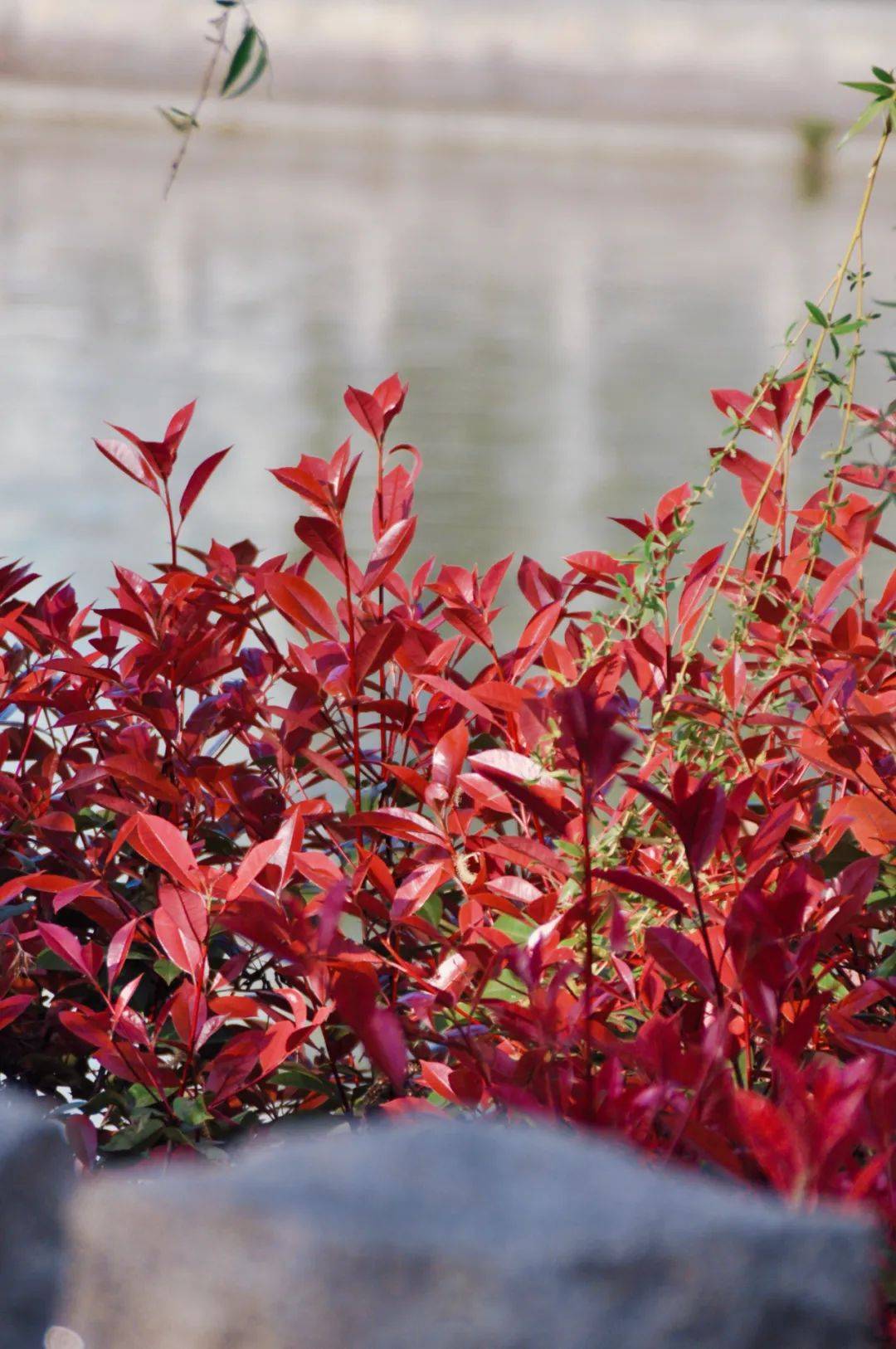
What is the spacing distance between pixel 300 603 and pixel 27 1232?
1.93ft

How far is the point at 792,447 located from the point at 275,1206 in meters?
0.83

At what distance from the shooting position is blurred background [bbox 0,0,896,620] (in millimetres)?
5008

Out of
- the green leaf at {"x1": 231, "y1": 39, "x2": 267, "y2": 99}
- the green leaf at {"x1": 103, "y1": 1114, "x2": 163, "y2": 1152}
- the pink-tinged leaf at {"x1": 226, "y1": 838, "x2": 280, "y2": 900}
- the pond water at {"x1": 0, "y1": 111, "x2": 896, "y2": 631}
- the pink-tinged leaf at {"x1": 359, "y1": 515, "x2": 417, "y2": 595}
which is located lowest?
the pond water at {"x1": 0, "y1": 111, "x2": 896, "y2": 631}

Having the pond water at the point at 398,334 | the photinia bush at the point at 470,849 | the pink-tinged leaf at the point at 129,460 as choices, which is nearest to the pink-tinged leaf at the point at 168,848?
the photinia bush at the point at 470,849

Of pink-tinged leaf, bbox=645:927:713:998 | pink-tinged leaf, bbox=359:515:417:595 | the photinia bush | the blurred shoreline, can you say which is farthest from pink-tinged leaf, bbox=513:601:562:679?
the blurred shoreline

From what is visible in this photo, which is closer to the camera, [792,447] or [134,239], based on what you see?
[792,447]

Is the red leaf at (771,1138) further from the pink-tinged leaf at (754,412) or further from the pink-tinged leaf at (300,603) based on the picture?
the pink-tinged leaf at (754,412)

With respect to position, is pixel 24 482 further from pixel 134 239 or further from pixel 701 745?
pixel 134 239

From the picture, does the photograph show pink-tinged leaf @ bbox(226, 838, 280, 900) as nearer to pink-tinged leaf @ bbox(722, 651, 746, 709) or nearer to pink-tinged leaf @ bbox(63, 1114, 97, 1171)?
pink-tinged leaf @ bbox(63, 1114, 97, 1171)

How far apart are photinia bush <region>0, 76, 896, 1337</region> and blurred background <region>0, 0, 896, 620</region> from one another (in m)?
0.49

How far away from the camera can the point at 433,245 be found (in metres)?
11.2

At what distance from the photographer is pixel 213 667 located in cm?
106

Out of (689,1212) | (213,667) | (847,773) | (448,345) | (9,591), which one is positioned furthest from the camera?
(448,345)

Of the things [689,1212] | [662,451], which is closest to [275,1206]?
[689,1212]
